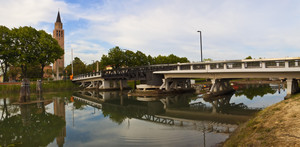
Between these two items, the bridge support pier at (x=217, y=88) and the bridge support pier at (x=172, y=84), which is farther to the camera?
the bridge support pier at (x=172, y=84)

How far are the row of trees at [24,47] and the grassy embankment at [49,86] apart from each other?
5.03 metres

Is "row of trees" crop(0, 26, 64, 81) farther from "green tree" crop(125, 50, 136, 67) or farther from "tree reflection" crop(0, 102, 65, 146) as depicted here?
"tree reflection" crop(0, 102, 65, 146)

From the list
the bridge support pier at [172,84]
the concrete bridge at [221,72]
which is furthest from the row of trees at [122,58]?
the bridge support pier at [172,84]

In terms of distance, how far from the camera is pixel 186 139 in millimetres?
11422

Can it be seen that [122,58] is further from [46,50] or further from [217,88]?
[217,88]

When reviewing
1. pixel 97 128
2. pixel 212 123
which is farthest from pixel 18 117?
pixel 212 123

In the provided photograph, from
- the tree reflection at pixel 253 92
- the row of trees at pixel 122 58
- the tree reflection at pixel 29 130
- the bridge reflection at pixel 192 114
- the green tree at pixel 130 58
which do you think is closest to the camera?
the tree reflection at pixel 29 130

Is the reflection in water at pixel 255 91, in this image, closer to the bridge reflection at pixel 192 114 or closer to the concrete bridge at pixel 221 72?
the concrete bridge at pixel 221 72

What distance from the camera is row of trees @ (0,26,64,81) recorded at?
162ft

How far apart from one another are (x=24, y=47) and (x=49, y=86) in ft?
43.5

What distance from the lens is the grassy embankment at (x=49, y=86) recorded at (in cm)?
5072

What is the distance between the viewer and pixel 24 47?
168 ft

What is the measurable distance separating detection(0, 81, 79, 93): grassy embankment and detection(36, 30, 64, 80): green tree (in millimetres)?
3464

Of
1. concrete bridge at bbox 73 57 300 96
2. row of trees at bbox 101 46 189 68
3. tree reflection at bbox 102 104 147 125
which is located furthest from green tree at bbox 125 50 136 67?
tree reflection at bbox 102 104 147 125
